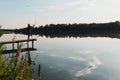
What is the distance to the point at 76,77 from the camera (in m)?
22.7

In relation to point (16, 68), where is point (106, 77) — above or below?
below

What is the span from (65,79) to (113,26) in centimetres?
13635

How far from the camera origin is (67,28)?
162 meters

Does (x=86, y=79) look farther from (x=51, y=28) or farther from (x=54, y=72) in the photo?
(x=51, y=28)

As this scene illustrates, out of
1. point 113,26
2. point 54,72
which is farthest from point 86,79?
point 113,26

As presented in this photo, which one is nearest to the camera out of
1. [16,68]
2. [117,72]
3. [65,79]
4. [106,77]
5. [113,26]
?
[16,68]

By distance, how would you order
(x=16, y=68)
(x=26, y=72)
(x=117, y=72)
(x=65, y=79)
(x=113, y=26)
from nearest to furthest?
1. (x=16, y=68)
2. (x=26, y=72)
3. (x=65, y=79)
4. (x=117, y=72)
5. (x=113, y=26)

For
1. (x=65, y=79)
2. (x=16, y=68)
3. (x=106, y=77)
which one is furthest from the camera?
(x=106, y=77)

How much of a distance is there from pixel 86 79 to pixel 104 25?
138 meters

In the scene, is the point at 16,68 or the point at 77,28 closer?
the point at 16,68

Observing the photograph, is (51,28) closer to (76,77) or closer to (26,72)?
(76,77)

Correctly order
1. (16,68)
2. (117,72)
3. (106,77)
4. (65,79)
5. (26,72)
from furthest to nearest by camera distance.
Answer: (117,72) → (106,77) → (65,79) → (26,72) → (16,68)

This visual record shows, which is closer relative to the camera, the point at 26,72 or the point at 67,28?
the point at 26,72

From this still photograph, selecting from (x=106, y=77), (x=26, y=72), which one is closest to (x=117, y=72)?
(x=106, y=77)
